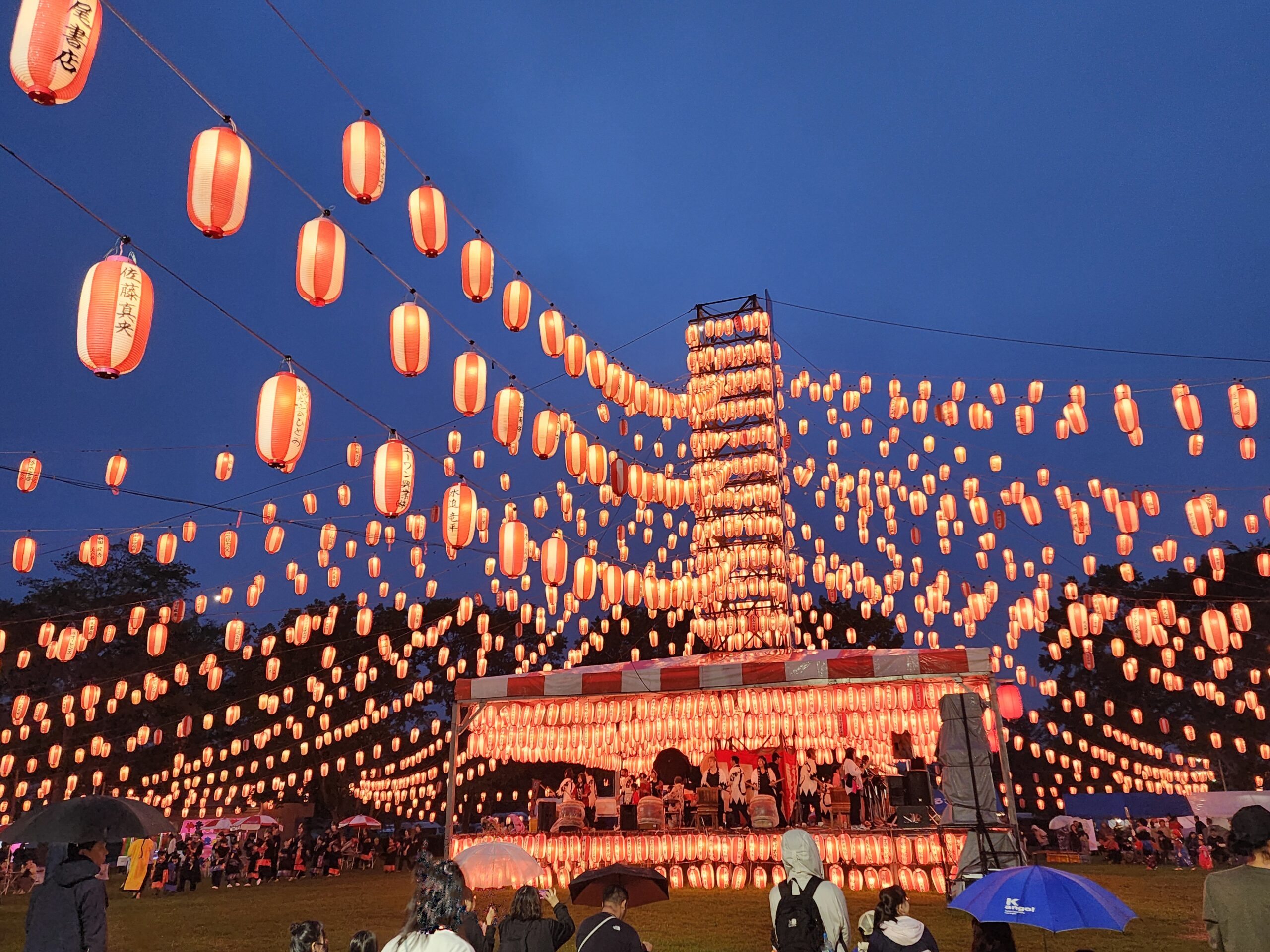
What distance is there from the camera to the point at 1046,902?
3.84m

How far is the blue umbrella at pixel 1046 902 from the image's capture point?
12.3 ft

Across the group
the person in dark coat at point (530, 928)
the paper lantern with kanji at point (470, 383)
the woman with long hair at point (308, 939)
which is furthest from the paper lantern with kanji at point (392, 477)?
the woman with long hair at point (308, 939)

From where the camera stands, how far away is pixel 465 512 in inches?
461

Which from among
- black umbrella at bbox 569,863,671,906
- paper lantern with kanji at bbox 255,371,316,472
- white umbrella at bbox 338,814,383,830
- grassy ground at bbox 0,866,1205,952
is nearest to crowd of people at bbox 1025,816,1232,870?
grassy ground at bbox 0,866,1205,952

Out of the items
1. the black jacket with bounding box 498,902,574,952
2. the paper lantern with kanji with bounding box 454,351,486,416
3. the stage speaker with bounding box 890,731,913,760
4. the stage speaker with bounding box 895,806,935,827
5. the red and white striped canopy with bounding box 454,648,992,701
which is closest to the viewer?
the black jacket with bounding box 498,902,574,952

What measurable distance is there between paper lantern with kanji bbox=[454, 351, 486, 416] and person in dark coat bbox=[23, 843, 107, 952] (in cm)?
669

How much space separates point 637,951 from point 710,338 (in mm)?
22943

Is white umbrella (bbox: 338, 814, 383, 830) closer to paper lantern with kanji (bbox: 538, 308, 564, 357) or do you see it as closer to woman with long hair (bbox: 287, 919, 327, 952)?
paper lantern with kanji (bbox: 538, 308, 564, 357)

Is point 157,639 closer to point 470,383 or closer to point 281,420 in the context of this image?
point 470,383

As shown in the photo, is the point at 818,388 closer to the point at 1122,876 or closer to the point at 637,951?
the point at 1122,876

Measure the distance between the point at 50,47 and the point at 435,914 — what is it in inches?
224

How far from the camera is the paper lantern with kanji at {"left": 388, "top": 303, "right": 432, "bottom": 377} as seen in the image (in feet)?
30.9

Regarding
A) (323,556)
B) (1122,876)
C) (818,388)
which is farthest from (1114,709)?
(323,556)

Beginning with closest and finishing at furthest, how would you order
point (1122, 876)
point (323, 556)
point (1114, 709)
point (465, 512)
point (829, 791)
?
1. point (465, 512)
2. point (829, 791)
3. point (1122, 876)
4. point (323, 556)
5. point (1114, 709)
